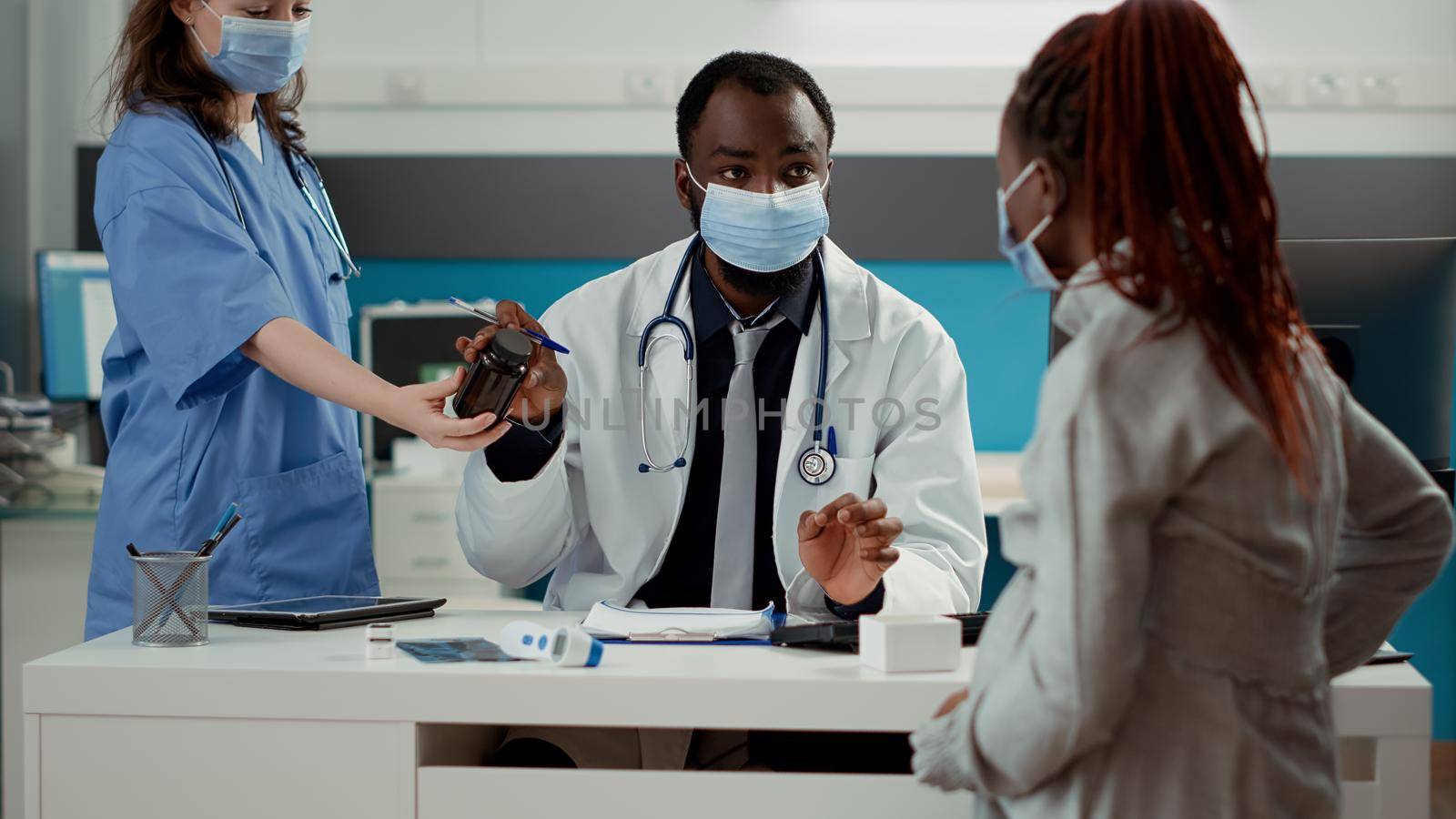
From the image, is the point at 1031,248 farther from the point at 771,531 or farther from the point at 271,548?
the point at 271,548

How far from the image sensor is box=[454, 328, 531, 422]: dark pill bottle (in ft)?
4.52

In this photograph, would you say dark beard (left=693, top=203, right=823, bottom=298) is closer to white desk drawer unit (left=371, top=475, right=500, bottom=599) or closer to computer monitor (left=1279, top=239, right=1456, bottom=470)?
computer monitor (left=1279, top=239, right=1456, bottom=470)

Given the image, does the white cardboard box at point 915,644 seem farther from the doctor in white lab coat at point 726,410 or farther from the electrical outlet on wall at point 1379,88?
the electrical outlet on wall at point 1379,88

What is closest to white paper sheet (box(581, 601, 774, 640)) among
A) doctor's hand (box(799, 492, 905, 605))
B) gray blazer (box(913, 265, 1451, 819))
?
doctor's hand (box(799, 492, 905, 605))

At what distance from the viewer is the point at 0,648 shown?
9.52 ft

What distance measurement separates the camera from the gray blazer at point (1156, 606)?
77cm

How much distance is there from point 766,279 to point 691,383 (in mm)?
201

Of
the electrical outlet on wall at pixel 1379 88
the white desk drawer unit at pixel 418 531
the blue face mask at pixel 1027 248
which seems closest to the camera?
the blue face mask at pixel 1027 248

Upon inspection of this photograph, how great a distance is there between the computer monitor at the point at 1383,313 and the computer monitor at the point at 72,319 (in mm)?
3026

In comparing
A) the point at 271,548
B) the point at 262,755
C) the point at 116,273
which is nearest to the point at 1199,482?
the point at 262,755

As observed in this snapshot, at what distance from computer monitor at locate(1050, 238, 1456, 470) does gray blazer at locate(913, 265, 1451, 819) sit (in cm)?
77

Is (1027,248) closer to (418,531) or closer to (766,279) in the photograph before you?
(766,279)

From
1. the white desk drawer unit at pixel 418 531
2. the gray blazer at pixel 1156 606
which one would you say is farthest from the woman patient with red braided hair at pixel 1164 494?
the white desk drawer unit at pixel 418 531

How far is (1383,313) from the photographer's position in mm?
1546
